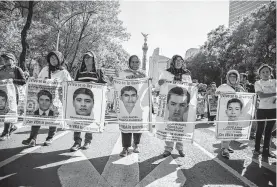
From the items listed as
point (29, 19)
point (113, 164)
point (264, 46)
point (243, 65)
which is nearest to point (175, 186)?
point (113, 164)

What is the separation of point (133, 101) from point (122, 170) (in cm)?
129

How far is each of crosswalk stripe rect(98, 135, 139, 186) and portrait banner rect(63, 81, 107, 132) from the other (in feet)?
2.24

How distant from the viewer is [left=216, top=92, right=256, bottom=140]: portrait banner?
4805 millimetres

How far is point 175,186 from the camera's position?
341 cm

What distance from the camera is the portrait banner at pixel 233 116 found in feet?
15.8

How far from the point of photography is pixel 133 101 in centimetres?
459

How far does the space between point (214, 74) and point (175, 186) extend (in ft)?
144

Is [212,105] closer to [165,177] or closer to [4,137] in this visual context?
[165,177]

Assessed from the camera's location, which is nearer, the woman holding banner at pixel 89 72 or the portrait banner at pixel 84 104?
the portrait banner at pixel 84 104

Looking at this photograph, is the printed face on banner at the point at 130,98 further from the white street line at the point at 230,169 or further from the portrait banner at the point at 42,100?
the white street line at the point at 230,169

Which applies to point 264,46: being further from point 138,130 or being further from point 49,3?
point 138,130

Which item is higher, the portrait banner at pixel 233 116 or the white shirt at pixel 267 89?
the white shirt at pixel 267 89

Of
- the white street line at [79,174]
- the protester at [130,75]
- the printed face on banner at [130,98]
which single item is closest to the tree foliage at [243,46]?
the protester at [130,75]

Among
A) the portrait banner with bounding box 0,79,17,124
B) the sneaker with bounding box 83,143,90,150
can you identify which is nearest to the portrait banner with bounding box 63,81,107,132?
the sneaker with bounding box 83,143,90,150
